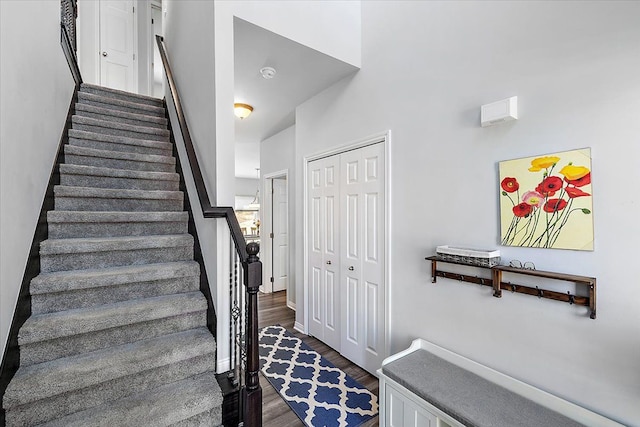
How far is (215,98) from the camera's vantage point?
183 cm

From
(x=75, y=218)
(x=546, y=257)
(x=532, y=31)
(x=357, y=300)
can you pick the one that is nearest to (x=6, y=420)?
(x=75, y=218)

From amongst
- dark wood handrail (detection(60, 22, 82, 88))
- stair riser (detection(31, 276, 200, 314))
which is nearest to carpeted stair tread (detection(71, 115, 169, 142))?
dark wood handrail (detection(60, 22, 82, 88))

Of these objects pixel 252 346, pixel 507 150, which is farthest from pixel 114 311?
pixel 507 150

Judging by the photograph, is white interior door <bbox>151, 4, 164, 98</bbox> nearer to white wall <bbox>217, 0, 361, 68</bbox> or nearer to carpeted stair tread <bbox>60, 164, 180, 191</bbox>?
carpeted stair tread <bbox>60, 164, 180, 191</bbox>

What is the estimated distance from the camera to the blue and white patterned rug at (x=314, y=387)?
2035 millimetres

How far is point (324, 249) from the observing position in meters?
3.13

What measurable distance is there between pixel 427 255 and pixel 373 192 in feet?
2.37

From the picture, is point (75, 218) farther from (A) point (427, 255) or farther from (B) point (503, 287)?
(B) point (503, 287)

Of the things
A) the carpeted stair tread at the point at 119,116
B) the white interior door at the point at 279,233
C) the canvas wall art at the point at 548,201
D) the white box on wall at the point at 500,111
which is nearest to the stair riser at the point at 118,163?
the carpeted stair tread at the point at 119,116

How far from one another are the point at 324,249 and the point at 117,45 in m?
4.97

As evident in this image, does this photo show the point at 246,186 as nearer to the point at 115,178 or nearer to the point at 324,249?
the point at 324,249

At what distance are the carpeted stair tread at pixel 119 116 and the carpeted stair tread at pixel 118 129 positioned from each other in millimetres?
149

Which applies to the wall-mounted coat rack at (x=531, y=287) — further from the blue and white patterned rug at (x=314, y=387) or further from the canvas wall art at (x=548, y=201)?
the blue and white patterned rug at (x=314, y=387)

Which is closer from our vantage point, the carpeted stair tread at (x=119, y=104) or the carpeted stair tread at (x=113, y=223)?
the carpeted stair tread at (x=113, y=223)
